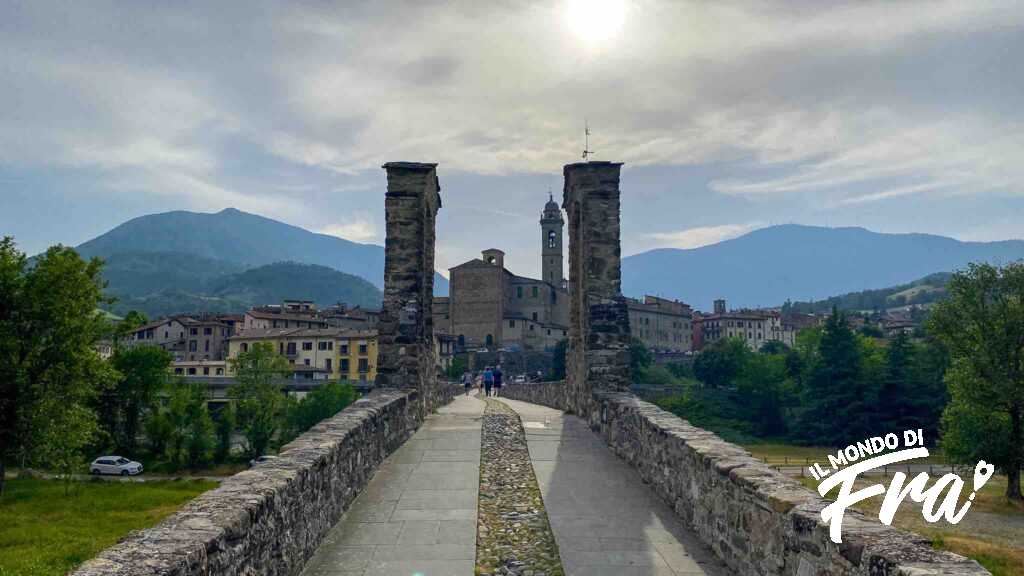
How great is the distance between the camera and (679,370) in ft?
331

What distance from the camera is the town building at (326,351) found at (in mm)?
75750

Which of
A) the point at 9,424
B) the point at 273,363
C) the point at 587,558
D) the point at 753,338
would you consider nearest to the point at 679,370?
the point at 753,338

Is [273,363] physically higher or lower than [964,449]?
higher

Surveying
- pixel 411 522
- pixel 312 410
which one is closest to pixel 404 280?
pixel 411 522

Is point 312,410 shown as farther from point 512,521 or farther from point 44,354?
point 512,521

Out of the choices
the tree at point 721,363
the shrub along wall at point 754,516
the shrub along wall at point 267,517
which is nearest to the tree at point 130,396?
the shrub along wall at point 267,517

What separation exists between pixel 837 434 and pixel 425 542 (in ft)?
209

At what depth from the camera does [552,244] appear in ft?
402

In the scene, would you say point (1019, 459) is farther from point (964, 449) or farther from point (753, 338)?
point (753, 338)

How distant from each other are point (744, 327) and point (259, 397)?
10061 centimetres

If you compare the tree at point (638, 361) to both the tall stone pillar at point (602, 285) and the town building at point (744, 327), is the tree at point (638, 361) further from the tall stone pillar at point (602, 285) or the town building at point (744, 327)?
the tall stone pillar at point (602, 285)

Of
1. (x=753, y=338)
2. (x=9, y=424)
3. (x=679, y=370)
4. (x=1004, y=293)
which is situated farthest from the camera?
(x=753, y=338)

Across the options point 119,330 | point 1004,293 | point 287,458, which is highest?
point 1004,293

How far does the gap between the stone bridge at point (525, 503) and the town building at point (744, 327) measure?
119 metres
